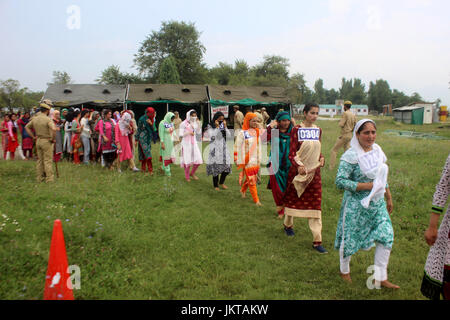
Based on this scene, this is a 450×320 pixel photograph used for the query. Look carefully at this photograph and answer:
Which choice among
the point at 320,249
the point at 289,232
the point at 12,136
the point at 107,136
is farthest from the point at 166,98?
the point at 320,249

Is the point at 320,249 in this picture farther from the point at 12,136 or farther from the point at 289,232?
the point at 12,136

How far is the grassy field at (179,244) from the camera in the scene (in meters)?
3.45

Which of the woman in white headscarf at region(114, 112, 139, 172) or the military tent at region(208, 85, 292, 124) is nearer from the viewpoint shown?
the woman in white headscarf at region(114, 112, 139, 172)

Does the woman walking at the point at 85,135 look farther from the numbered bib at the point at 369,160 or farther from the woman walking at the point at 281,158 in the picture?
the numbered bib at the point at 369,160

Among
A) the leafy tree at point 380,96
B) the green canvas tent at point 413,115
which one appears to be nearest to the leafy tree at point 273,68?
the green canvas tent at point 413,115

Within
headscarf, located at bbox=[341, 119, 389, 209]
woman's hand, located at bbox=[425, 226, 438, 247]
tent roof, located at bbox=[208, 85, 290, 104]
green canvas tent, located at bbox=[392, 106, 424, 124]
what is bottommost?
woman's hand, located at bbox=[425, 226, 438, 247]

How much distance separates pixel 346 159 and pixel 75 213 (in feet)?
14.5

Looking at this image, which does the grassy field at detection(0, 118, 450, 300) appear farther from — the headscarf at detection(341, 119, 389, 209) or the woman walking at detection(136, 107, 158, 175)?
the woman walking at detection(136, 107, 158, 175)

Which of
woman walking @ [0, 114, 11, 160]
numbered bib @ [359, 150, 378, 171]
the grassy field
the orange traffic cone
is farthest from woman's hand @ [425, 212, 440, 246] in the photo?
woman walking @ [0, 114, 11, 160]

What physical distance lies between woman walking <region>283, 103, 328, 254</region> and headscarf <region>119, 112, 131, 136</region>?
6057mm

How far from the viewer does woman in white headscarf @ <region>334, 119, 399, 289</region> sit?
3275 mm

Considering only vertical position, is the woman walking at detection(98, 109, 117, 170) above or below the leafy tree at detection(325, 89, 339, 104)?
below
